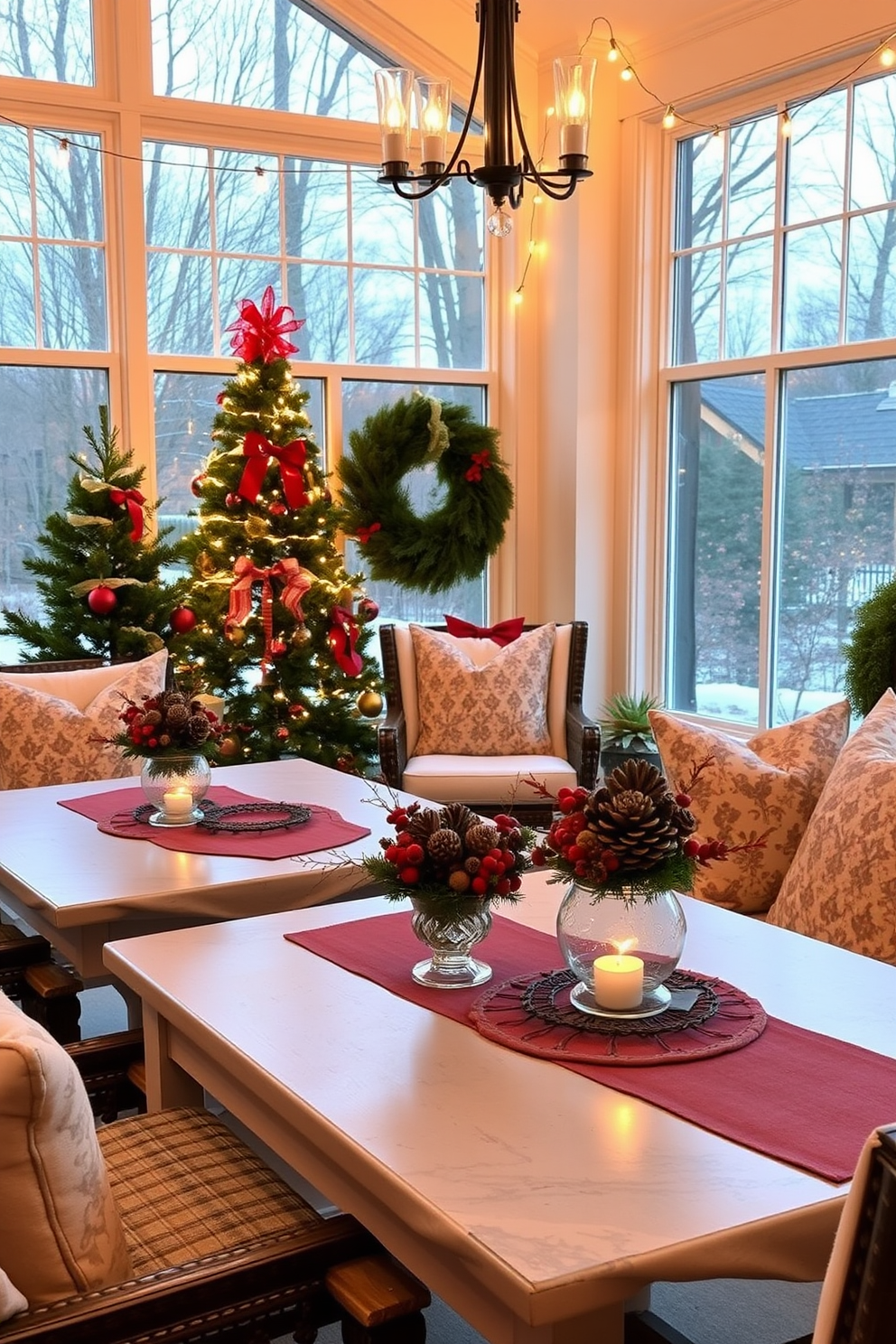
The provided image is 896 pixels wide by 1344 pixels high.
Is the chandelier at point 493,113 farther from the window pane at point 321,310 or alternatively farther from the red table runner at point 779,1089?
the window pane at point 321,310

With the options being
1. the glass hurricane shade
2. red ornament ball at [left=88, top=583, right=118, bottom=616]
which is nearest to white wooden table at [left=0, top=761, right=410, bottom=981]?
the glass hurricane shade

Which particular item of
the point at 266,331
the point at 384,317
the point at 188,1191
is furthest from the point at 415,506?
the point at 188,1191

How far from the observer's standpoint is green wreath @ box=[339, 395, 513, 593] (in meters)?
→ 5.67

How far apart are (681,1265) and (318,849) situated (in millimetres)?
1551

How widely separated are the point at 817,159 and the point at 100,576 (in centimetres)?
302

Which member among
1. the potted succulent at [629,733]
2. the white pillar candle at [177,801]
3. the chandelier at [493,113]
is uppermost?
the chandelier at [493,113]

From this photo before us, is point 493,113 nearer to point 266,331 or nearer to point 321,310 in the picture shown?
point 266,331

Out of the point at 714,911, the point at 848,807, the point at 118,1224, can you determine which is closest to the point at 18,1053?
the point at 118,1224

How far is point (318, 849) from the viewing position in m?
2.63

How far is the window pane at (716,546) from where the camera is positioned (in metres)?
5.30

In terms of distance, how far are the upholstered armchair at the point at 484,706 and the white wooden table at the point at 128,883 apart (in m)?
1.82

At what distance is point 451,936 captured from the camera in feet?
5.96

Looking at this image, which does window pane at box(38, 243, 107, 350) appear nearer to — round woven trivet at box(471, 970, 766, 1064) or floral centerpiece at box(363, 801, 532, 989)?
floral centerpiece at box(363, 801, 532, 989)

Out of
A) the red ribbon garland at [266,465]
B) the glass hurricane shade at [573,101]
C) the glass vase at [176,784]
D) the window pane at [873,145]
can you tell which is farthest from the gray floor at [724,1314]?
the window pane at [873,145]
